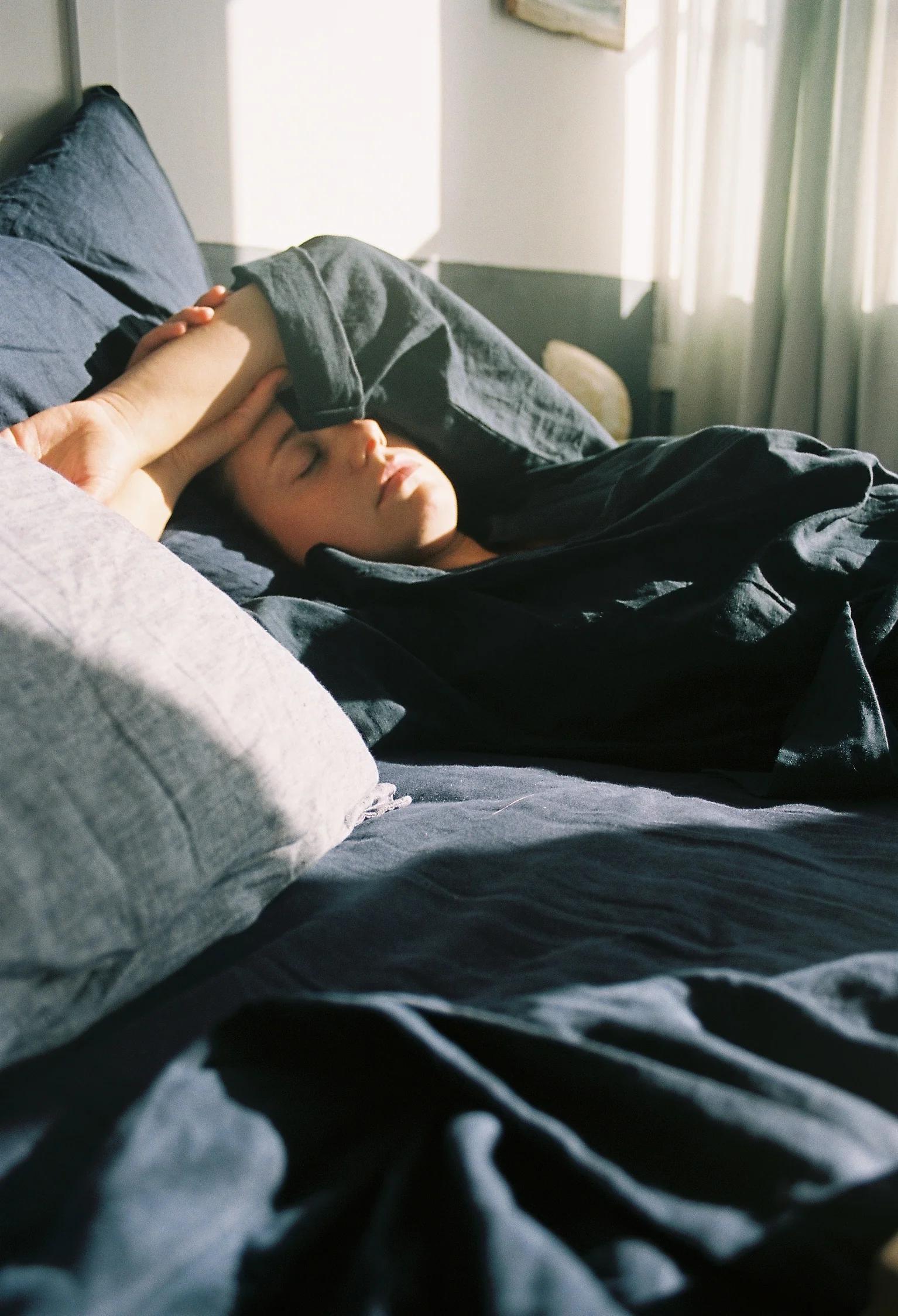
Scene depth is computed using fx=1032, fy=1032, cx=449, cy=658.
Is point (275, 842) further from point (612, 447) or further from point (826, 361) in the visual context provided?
point (826, 361)

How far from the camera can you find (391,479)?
1093mm

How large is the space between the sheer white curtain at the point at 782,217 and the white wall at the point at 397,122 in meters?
0.11

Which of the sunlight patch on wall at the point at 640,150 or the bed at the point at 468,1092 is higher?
the sunlight patch on wall at the point at 640,150

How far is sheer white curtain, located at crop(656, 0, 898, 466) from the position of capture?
2.11m

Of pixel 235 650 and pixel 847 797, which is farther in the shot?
pixel 847 797

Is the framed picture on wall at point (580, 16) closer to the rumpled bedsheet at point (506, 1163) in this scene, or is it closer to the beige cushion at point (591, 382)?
the beige cushion at point (591, 382)

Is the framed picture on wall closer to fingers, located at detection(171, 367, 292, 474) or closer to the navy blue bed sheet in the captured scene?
fingers, located at detection(171, 367, 292, 474)

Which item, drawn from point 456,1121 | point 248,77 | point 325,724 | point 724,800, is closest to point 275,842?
point 325,724

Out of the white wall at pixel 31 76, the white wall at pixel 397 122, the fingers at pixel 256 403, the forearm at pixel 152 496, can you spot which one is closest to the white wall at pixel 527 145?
the white wall at pixel 397 122

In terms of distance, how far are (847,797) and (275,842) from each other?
470mm

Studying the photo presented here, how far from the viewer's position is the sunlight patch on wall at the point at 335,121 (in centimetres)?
169

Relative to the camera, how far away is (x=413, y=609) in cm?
99

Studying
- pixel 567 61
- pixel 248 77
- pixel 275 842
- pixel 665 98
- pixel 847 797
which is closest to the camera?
pixel 275 842

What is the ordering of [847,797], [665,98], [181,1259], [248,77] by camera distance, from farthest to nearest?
[665,98]
[248,77]
[847,797]
[181,1259]
